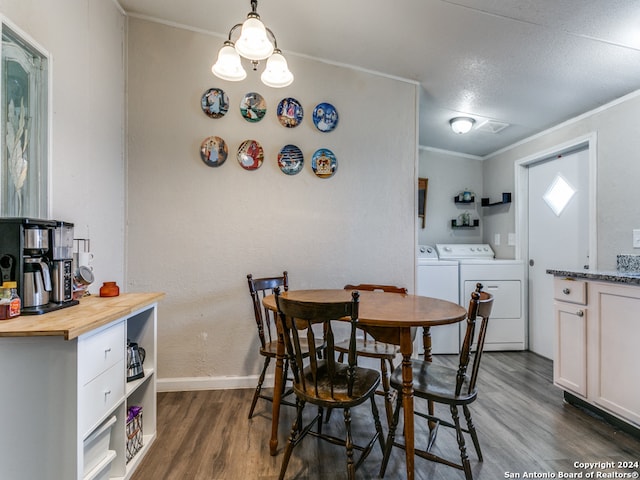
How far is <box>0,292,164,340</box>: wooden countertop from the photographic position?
1.08 meters

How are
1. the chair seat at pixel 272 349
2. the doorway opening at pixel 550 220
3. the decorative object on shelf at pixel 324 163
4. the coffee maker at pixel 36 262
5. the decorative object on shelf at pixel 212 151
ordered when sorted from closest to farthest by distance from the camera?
the coffee maker at pixel 36 262 → the chair seat at pixel 272 349 → the decorative object on shelf at pixel 212 151 → the decorative object on shelf at pixel 324 163 → the doorway opening at pixel 550 220

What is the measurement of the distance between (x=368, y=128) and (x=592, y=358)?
2.25 meters

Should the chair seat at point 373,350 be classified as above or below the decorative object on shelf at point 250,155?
below

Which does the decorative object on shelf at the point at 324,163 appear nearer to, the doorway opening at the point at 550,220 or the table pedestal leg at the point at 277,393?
the table pedestal leg at the point at 277,393

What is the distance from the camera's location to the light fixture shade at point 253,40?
159 cm

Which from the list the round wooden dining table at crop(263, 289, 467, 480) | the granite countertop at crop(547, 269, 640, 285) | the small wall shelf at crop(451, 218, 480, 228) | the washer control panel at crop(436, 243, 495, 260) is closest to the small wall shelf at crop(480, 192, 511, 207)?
the small wall shelf at crop(451, 218, 480, 228)

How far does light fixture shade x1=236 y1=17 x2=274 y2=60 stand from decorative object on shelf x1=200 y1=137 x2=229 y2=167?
3.28 feet

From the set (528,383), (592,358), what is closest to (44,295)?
(592,358)

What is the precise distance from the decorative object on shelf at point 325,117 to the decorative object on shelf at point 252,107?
1.42 ft

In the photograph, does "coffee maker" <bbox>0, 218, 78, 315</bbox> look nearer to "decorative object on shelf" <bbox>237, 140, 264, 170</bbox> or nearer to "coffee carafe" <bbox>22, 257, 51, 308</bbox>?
"coffee carafe" <bbox>22, 257, 51, 308</bbox>

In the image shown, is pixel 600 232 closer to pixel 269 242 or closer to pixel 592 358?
pixel 592 358

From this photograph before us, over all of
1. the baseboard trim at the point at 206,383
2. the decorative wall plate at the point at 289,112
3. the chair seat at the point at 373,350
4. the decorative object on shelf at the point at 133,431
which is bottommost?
the baseboard trim at the point at 206,383

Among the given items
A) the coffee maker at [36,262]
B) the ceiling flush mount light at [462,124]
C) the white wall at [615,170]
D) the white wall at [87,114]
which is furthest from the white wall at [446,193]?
the coffee maker at [36,262]

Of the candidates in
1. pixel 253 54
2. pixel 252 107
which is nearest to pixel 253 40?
pixel 253 54
